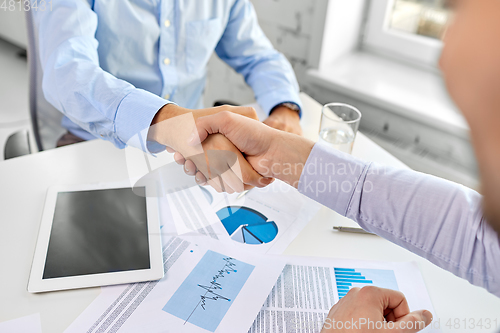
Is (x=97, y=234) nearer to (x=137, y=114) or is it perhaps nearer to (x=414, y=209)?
(x=137, y=114)

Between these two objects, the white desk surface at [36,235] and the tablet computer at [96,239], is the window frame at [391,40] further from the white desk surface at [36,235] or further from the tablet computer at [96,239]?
the tablet computer at [96,239]

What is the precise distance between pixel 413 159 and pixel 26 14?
1.27m

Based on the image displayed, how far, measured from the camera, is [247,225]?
2.39 feet

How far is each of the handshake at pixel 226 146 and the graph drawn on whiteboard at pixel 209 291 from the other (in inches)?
7.4

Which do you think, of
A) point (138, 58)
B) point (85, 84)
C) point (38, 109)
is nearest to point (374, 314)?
point (85, 84)

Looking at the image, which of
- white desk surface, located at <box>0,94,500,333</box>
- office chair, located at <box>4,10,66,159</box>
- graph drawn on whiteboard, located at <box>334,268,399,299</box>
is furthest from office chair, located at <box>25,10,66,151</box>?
graph drawn on whiteboard, located at <box>334,268,399,299</box>

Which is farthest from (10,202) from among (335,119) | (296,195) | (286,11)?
(286,11)

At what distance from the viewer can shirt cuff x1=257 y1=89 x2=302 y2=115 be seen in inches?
41.7

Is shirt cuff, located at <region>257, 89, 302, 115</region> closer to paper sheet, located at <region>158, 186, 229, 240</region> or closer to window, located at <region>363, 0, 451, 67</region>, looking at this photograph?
paper sheet, located at <region>158, 186, 229, 240</region>

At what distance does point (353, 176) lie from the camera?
0.70 m

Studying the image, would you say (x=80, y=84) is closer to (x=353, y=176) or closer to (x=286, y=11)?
(x=353, y=176)

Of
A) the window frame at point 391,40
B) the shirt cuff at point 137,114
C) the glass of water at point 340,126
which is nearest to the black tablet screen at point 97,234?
the shirt cuff at point 137,114

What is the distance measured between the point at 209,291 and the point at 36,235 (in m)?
0.33

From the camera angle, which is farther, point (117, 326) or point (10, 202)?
point (10, 202)
